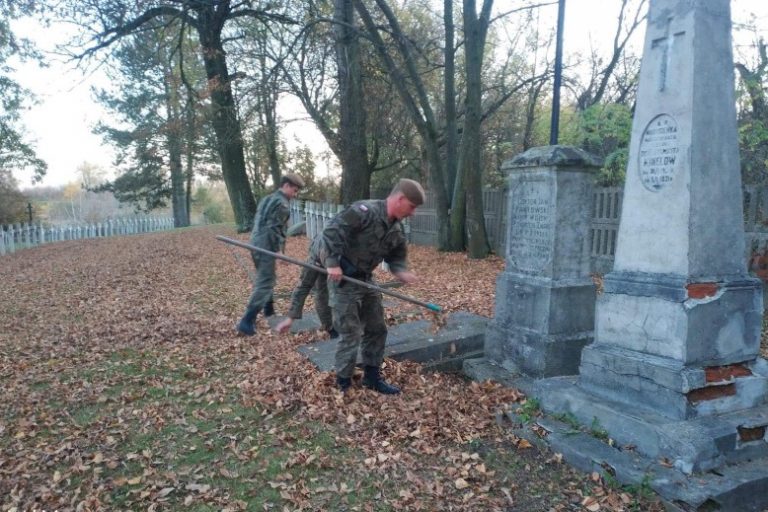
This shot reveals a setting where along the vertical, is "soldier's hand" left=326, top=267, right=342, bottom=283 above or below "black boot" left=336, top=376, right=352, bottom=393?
above

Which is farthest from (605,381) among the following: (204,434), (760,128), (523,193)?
(760,128)

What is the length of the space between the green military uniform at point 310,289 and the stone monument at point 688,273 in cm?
318

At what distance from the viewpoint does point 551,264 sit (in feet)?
15.9

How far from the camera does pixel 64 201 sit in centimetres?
7344

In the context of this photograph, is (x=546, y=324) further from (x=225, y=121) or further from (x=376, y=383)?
(x=225, y=121)

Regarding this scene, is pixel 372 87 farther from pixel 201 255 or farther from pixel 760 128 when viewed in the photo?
pixel 760 128

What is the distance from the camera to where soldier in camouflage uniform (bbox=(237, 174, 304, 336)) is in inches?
262

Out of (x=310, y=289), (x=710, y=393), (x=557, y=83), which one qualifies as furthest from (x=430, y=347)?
(x=557, y=83)

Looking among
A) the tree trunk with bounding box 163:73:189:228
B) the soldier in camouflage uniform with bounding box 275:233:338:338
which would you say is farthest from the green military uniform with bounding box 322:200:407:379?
the tree trunk with bounding box 163:73:189:228

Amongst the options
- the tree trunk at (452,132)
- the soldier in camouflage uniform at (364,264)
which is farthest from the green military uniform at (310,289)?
the tree trunk at (452,132)

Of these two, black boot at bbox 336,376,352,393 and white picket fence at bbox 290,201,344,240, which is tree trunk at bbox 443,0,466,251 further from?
black boot at bbox 336,376,352,393

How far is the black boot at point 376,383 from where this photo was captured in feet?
15.9

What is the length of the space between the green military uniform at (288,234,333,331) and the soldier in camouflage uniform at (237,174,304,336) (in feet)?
2.36

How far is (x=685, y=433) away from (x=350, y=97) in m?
10.1
